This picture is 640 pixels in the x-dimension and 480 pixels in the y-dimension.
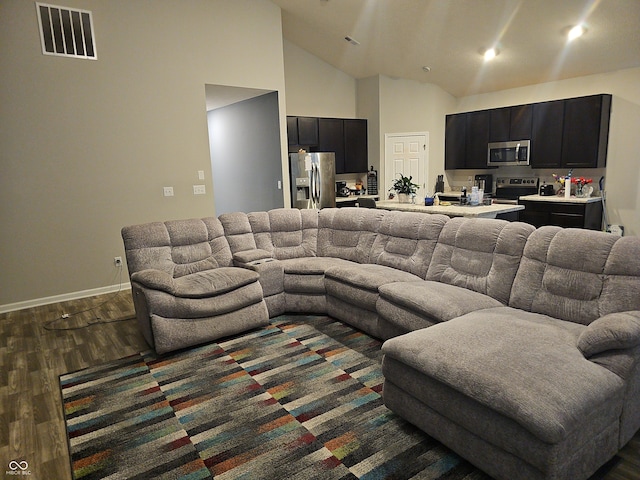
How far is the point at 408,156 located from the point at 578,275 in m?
5.64

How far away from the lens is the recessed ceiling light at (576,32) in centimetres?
504

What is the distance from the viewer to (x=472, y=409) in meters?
1.88

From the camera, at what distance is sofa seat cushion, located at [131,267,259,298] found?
323 cm

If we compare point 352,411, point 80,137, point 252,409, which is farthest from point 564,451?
point 80,137

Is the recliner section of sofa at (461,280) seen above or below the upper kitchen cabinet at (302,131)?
below

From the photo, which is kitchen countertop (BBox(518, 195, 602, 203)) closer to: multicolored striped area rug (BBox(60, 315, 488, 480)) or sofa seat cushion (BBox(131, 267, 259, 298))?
multicolored striped area rug (BBox(60, 315, 488, 480))

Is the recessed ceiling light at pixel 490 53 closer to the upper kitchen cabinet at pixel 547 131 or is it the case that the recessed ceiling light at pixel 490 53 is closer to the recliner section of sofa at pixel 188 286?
the upper kitchen cabinet at pixel 547 131

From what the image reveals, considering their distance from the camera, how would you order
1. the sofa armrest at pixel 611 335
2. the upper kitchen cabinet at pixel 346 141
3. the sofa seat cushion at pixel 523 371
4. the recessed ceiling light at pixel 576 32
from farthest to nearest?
the upper kitchen cabinet at pixel 346 141
the recessed ceiling light at pixel 576 32
the sofa armrest at pixel 611 335
the sofa seat cushion at pixel 523 371

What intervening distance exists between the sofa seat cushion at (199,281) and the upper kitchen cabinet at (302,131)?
12.6 ft

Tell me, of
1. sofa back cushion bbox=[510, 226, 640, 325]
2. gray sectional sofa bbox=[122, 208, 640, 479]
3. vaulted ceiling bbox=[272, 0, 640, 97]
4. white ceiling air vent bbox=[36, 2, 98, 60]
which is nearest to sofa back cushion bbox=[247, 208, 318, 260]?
gray sectional sofa bbox=[122, 208, 640, 479]

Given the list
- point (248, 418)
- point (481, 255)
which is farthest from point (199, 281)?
point (481, 255)

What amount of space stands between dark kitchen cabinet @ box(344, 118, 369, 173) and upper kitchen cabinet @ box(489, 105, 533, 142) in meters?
2.22

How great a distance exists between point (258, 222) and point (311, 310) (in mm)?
1137

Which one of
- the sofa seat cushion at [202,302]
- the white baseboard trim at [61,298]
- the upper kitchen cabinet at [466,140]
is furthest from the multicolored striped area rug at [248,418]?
the upper kitchen cabinet at [466,140]
